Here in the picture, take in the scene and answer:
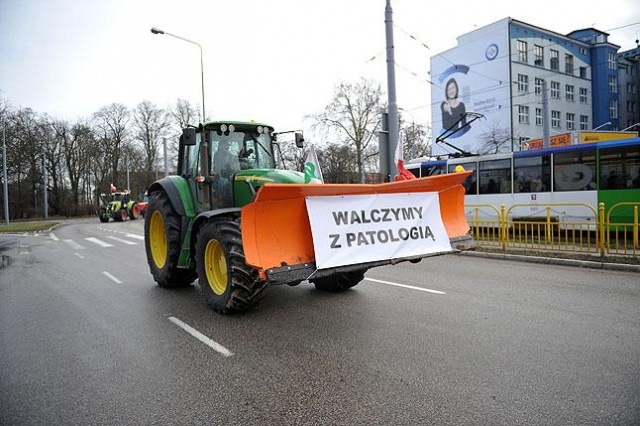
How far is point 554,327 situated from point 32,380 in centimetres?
522

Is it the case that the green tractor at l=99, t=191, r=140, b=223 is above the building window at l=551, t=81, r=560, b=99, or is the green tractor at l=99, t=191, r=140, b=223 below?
below

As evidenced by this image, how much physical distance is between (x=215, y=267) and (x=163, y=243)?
2860 millimetres

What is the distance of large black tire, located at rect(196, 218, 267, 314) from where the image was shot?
17.7ft

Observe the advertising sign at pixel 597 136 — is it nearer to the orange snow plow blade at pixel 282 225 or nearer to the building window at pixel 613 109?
the orange snow plow blade at pixel 282 225

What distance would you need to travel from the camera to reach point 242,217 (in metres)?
5.18

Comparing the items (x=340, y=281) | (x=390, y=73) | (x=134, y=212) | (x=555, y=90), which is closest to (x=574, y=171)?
(x=390, y=73)

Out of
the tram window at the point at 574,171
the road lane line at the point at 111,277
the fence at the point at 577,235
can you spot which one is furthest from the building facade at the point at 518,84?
the road lane line at the point at 111,277

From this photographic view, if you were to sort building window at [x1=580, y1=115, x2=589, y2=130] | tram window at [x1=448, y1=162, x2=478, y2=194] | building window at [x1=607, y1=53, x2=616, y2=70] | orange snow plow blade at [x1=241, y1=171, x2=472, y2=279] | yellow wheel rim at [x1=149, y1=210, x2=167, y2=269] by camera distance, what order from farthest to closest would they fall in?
building window at [x1=607, y1=53, x2=616, y2=70]
building window at [x1=580, y1=115, x2=589, y2=130]
tram window at [x1=448, y1=162, x2=478, y2=194]
yellow wheel rim at [x1=149, y1=210, x2=167, y2=269]
orange snow plow blade at [x1=241, y1=171, x2=472, y2=279]

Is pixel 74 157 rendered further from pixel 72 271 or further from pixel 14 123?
pixel 72 271

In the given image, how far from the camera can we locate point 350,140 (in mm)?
43688

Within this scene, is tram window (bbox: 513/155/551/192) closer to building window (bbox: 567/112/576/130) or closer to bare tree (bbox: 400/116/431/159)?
bare tree (bbox: 400/116/431/159)

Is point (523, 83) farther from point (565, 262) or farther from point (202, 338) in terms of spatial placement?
point (202, 338)

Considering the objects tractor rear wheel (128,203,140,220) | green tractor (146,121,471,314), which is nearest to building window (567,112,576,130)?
tractor rear wheel (128,203,140,220)

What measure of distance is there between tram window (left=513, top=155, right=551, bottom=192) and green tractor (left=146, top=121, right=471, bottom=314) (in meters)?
10.6
